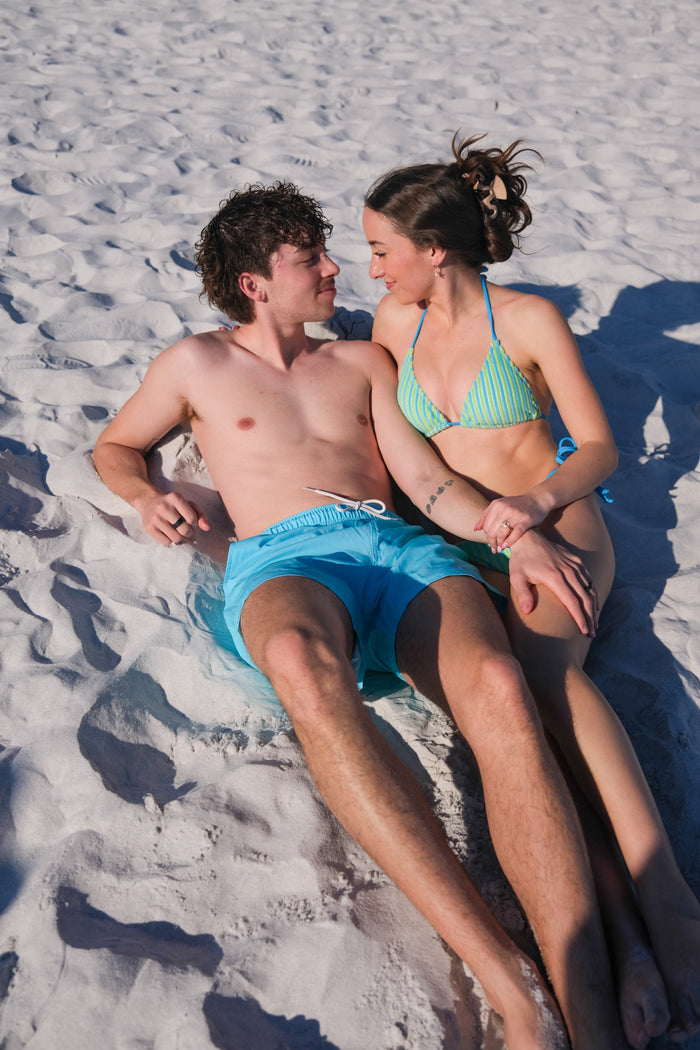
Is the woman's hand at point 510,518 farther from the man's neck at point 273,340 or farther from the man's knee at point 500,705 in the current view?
the man's neck at point 273,340

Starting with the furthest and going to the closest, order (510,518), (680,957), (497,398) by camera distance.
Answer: (497,398) < (510,518) < (680,957)

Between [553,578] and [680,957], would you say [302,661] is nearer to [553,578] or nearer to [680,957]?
[553,578]

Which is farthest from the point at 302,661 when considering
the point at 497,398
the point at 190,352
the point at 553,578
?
the point at 190,352

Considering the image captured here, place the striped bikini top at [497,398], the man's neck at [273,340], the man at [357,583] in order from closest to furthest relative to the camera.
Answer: the man at [357,583] → the striped bikini top at [497,398] → the man's neck at [273,340]

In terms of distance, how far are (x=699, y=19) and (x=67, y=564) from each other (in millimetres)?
8271

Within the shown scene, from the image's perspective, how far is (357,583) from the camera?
2500 millimetres

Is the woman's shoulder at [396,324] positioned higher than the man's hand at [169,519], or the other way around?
the woman's shoulder at [396,324]

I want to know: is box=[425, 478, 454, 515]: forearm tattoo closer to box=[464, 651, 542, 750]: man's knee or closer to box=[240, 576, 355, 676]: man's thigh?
box=[240, 576, 355, 676]: man's thigh

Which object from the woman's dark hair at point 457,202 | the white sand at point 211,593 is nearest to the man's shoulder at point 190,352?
the white sand at point 211,593

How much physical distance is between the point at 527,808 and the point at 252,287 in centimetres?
209

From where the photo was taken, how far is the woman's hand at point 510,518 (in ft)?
7.97

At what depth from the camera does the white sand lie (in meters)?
1.80

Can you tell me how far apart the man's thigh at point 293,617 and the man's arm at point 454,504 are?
522 mm

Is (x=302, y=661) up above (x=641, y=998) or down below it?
above
